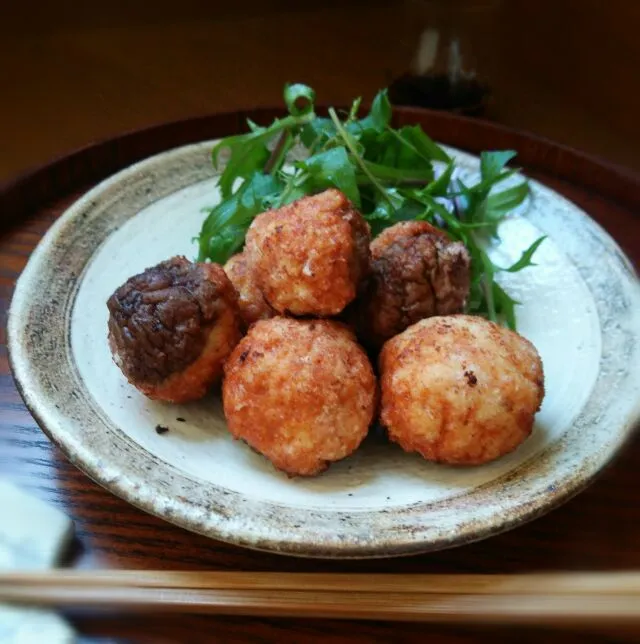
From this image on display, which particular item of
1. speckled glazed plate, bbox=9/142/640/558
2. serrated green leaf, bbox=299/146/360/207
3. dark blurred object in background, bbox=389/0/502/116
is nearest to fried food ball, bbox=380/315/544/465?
speckled glazed plate, bbox=9/142/640/558

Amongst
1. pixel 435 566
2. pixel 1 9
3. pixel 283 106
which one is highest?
pixel 1 9

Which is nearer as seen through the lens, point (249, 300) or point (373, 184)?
point (249, 300)

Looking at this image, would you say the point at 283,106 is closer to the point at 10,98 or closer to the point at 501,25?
the point at 10,98

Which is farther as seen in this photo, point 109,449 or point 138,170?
point 138,170

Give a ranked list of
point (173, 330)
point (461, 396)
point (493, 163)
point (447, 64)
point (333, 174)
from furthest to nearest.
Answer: point (447, 64)
point (493, 163)
point (333, 174)
point (173, 330)
point (461, 396)

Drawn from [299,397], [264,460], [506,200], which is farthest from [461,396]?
[506,200]

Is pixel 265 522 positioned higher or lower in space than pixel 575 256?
lower

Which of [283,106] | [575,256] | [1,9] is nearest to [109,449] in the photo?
Result: [575,256]

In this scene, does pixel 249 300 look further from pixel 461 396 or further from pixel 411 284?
pixel 461 396
